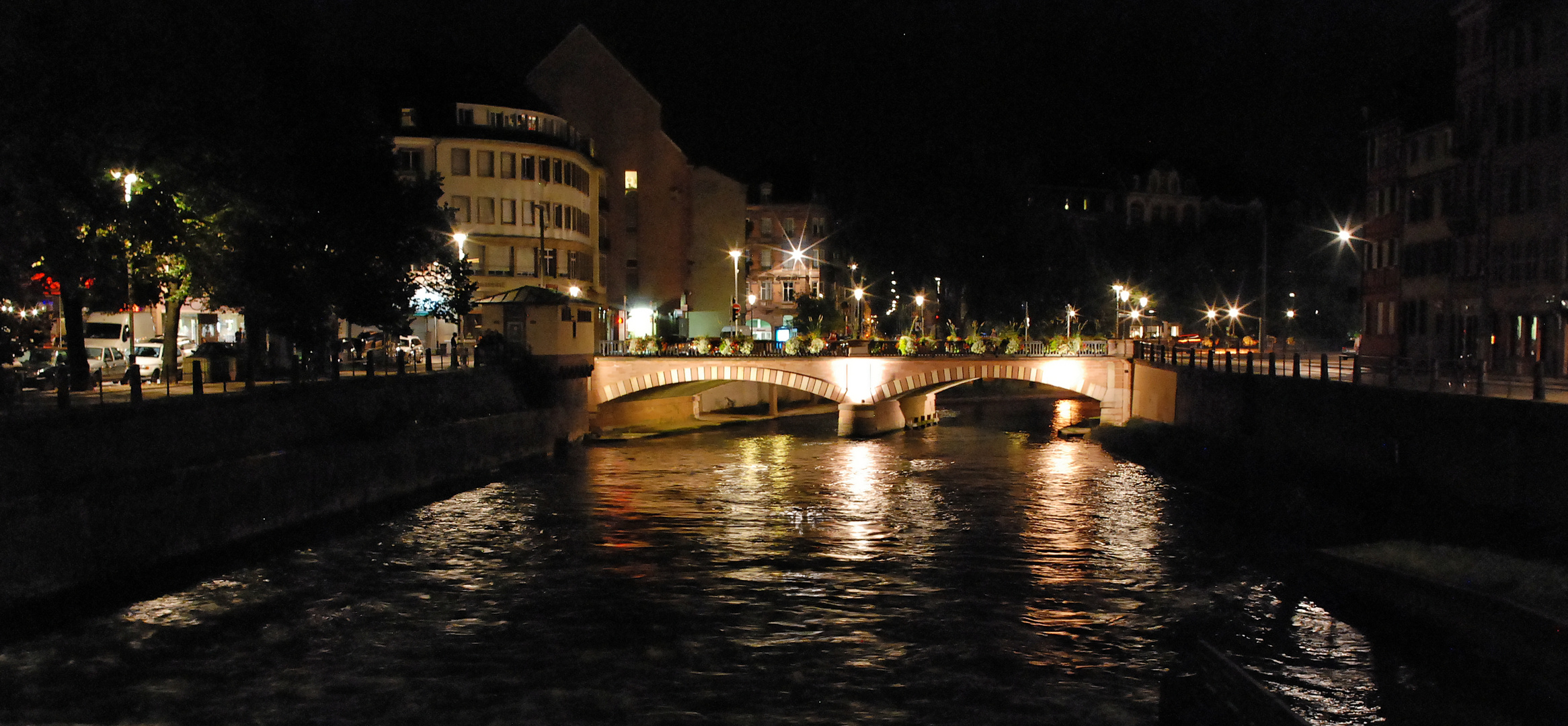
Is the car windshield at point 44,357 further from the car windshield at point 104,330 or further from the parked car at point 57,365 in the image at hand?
the car windshield at point 104,330

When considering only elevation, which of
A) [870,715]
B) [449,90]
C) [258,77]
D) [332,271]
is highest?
[449,90]

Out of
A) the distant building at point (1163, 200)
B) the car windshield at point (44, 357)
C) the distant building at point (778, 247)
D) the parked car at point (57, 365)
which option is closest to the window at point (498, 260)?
the parked car at point (57, 365)

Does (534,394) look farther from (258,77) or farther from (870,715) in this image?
(870,715)

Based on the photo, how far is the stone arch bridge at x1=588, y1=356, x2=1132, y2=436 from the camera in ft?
214

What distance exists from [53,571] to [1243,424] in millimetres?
37270

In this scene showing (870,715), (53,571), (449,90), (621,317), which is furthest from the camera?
(621,317)

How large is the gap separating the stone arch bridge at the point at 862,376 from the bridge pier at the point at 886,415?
52 millimetres

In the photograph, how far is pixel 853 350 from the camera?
67750 mm

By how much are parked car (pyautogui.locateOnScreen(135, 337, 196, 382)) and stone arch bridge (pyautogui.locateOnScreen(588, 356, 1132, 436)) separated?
2029cm

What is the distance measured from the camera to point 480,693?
68.0 ft

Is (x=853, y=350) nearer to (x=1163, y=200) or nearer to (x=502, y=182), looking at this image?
(x=502, y=182)

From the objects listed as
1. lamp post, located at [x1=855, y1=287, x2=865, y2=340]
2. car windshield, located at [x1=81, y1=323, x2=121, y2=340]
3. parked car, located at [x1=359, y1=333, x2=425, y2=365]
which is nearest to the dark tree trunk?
parked car, located at [x1=359, y1=333, x2=425, y2=365]

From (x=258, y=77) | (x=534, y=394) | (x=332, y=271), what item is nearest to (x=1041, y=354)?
(x=534, y=394)

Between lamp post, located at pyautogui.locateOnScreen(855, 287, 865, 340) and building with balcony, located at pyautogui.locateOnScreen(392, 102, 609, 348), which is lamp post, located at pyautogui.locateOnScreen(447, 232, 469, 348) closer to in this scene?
building with balcony, located at pyautogui.locateOnScreen(392, 102, 609, 348)
